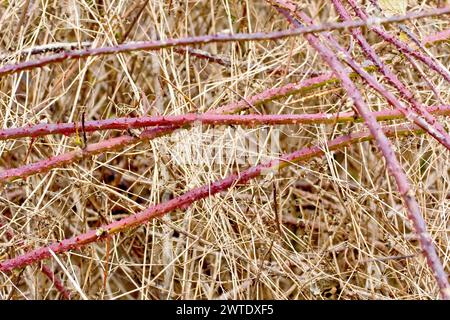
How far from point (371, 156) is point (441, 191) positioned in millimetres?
280

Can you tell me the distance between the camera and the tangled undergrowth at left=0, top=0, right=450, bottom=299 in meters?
1.28

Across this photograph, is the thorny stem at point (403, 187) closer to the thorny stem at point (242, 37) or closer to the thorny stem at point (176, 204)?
the thorny stem at point (242, 37)

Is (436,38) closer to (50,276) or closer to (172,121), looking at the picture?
(172,121)

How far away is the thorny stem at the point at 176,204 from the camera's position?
4.07 feet

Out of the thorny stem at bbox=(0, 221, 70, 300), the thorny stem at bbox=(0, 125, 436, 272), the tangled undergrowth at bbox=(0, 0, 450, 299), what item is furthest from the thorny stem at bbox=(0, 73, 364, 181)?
the thorny stem at bbox=(0, 221, 70, 300)

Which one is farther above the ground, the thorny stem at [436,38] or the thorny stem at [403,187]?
the thorny stem at [436,38]

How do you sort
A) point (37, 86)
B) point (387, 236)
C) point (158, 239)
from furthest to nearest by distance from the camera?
point (37, 86) → point (158, 239) → point (387, 236)

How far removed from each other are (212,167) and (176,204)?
369 millimetres

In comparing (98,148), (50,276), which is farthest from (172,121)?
(50,276)
